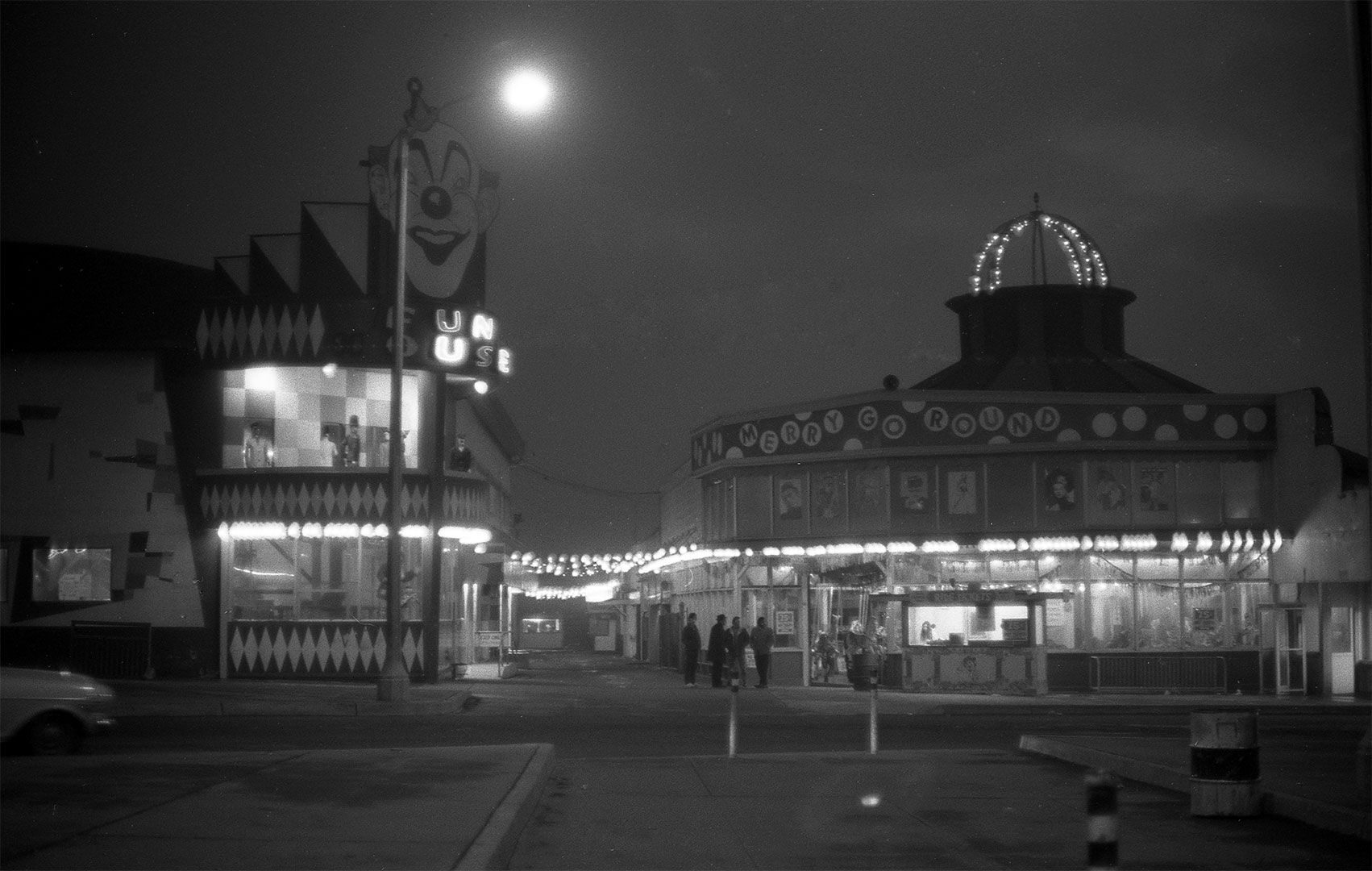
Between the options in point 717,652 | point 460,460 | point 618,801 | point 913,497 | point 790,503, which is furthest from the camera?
point 790,503

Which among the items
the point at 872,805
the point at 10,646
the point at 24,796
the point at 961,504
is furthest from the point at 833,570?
the point at 24,796

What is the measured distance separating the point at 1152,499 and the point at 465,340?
15956mm

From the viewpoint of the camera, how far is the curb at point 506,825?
1012 centimetres

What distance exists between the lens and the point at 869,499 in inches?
1446

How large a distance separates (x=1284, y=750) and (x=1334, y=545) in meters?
17.0

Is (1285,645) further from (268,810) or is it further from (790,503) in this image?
(268,810)

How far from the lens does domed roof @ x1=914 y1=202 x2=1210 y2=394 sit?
139 ft

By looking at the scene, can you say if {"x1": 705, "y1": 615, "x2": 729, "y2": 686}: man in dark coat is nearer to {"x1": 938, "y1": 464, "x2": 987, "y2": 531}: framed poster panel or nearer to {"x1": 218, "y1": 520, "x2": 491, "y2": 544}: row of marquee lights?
{"x1": 938, "y1": 464, "x2": 987, "y2": 531}: framed poster panel

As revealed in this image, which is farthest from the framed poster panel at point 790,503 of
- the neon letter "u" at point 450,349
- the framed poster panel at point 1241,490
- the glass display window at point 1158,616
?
the framed poster panel at point 1241,490

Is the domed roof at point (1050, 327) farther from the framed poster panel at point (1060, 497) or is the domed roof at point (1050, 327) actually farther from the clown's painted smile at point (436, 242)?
the clown's painted smile at point (436, 242)

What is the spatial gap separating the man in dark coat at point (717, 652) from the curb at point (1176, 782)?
17554mm

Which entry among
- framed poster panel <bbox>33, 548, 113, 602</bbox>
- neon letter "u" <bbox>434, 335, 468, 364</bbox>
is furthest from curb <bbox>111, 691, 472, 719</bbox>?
neon letter "u" <bbox>434, 335, 468, 364</bbox>

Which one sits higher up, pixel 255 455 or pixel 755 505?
pixel 255 455

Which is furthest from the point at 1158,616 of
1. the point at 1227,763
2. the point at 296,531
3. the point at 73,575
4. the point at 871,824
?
the point at 871,824
